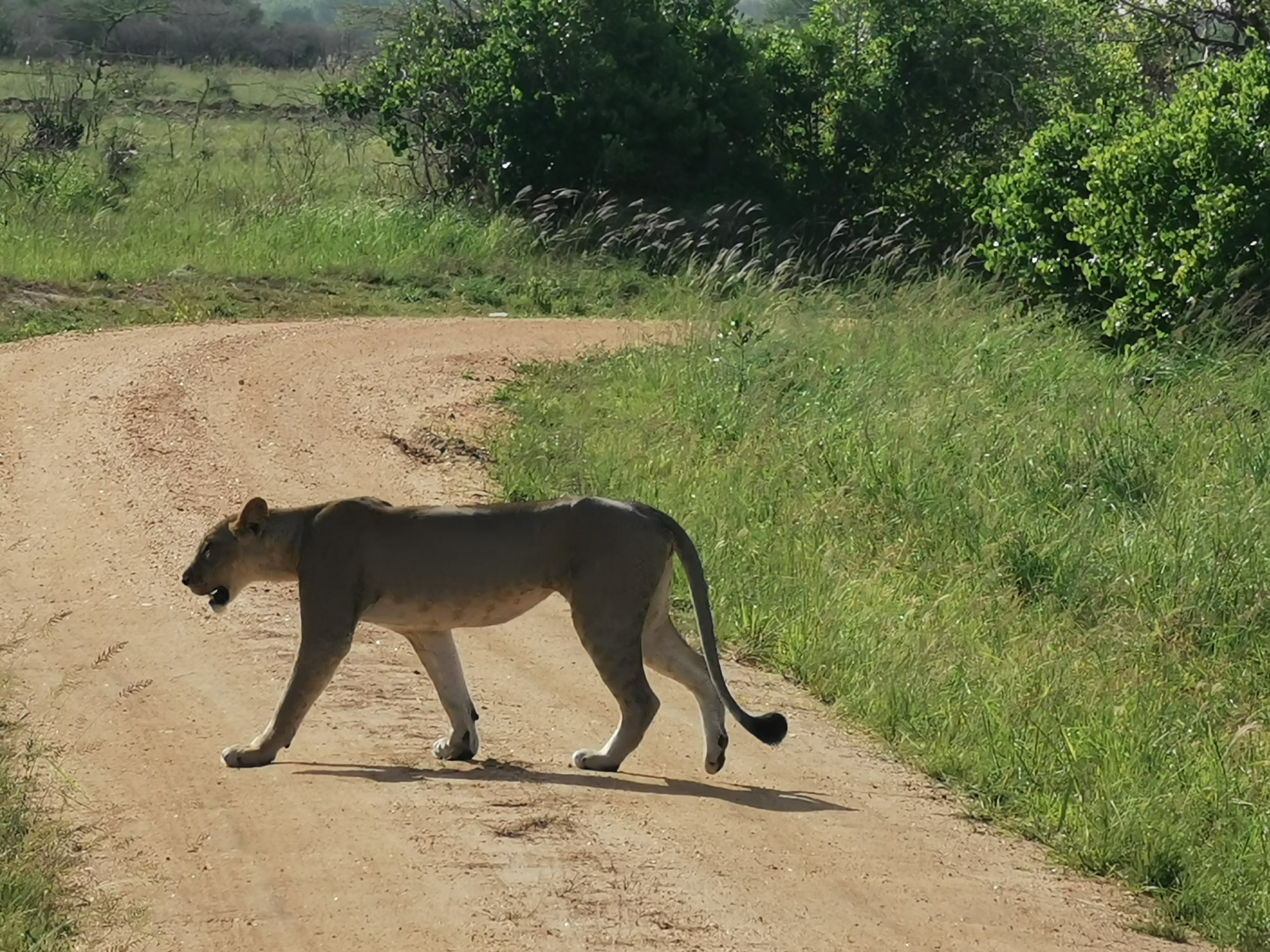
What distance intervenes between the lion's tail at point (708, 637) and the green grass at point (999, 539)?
3.47 feet

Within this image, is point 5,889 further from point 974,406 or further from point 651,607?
point 974,406

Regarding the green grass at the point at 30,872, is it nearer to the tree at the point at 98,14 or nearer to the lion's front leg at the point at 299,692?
the lion's front leg at the point at 299,692

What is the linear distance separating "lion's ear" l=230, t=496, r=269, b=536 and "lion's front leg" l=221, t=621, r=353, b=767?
19.8 inches

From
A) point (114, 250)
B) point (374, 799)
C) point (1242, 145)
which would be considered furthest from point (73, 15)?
point (374, 799)

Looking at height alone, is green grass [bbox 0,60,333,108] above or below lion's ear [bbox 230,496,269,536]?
below

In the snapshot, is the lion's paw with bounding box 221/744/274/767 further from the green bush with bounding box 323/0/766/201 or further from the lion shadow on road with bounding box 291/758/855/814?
the green bush with bounding box 323/0/766/201

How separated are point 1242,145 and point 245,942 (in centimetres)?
1097

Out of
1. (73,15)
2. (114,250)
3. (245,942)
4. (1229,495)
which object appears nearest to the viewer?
(245,942)

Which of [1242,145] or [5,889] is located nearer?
[5,889]

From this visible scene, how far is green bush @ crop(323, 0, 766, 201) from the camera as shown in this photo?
70.1ft

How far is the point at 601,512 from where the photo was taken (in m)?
6.64

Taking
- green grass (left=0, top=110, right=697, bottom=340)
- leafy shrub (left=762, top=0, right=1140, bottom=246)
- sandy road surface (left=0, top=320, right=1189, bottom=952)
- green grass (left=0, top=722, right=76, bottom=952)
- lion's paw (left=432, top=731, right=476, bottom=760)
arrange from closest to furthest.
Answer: green grass (left=0, top=722, right=76, bottom=952)
sandy road surface (left=0, top=320, right=1189, bottom=952)
lion's paw (left=432, top=731, right=476, bottom=760)
green grass (left=0, top=110, right=697, bottom=340)
leafy shrub (left=762, top=0, right=1140, bottom=246)

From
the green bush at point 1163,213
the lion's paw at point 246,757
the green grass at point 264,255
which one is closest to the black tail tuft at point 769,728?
the lion's paw at point 246,757

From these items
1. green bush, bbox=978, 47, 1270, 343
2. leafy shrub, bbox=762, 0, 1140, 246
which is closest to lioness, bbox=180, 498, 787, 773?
green bush, bbox=978, 47, 1270, 343
